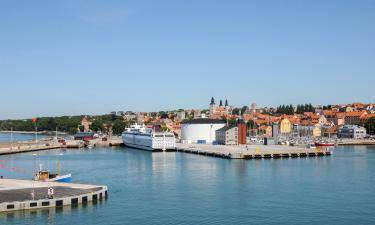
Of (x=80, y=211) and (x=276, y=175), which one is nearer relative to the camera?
(x=80, y=211)

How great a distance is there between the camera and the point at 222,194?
1294 inches

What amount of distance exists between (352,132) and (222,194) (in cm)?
8002

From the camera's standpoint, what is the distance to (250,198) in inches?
1232

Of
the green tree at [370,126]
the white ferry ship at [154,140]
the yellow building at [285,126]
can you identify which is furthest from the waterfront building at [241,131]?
the green tree at [370,126]

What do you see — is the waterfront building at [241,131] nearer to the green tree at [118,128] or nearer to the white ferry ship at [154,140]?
the white ferry ship at [154,140]

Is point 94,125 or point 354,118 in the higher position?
point 354,118

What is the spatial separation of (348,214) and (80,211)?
1354cm

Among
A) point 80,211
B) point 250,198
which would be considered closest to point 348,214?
point 250,198

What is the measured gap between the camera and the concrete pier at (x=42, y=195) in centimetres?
2756

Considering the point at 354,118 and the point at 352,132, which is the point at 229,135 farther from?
the point at 354,118

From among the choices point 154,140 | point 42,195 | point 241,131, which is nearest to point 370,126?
point 241,131

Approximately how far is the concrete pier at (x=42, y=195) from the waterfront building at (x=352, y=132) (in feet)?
271

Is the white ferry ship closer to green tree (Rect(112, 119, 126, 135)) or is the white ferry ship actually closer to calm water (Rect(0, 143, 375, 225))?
calm water (Rect(0, 143, 375, 225))

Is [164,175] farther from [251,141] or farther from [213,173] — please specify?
[251,141]
